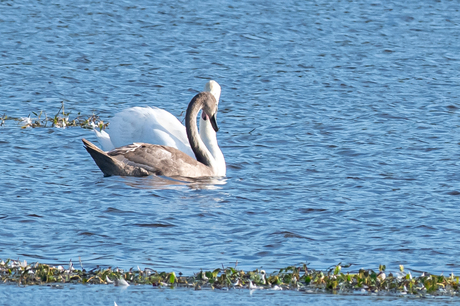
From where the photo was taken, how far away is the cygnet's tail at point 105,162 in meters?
12.8

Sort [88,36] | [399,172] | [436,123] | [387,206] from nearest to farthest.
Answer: [387,206] < [399,172] < [436,123] < [88,36]

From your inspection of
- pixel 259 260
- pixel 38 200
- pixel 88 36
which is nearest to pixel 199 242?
pixel 259 260

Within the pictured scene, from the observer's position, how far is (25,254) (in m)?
8.97

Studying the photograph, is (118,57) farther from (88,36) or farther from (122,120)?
(122,120)

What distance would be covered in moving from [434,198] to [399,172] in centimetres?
166

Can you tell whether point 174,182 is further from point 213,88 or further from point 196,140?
point 213,88

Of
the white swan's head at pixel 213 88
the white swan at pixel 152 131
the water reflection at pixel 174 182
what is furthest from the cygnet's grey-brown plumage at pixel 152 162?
the white swan's head at pixel 213 88

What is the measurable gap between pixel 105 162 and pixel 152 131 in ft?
4.07

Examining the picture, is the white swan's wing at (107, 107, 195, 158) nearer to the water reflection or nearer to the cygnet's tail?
the water reflection

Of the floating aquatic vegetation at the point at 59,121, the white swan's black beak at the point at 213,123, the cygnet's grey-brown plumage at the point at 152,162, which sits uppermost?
the white swan's black beak at the point at 213,123

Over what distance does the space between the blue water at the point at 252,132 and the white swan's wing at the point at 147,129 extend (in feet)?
2.28

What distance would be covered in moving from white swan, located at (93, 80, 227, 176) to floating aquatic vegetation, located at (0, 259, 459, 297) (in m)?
6.10

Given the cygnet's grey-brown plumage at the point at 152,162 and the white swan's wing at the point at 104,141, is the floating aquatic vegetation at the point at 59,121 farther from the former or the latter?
the cygnet's grey-brown plumage at the point at 152,162

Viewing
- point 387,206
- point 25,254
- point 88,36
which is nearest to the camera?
point 25,254
